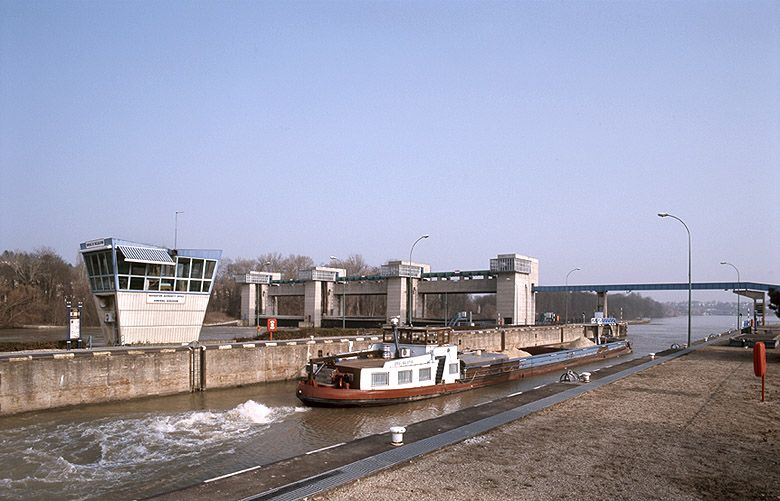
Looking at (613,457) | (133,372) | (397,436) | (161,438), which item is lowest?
(161,438)

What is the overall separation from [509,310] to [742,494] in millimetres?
76484

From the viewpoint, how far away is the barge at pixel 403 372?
31734mm

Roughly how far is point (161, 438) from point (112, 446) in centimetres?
195

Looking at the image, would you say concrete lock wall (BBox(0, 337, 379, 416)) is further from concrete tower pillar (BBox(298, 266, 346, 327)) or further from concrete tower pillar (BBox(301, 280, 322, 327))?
concrete tower pillar (BBox(298, 266, 346, 327))

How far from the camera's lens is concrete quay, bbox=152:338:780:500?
43.0 feet

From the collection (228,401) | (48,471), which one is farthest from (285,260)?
(48,471)

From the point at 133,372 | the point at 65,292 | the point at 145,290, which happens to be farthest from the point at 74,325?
the point at 65,292

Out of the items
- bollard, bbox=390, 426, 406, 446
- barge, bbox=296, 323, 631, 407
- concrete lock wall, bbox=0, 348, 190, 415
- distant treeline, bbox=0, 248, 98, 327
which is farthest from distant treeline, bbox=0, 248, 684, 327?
bollard, bbox=390, 426, 406, 446

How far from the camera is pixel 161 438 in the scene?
23.9 meters

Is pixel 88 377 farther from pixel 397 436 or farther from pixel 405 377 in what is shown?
pixel 397 436

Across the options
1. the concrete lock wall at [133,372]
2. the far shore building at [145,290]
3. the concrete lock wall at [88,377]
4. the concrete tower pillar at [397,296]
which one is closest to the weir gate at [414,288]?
the concrete tower pillar at [397,296]

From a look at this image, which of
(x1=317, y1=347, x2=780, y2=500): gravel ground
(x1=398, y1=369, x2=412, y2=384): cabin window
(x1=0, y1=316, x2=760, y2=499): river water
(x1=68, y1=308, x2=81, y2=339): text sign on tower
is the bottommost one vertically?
Result: (x1=0, y1=316, x2=760, y2=499): river water

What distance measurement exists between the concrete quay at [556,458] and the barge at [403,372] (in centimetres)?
983

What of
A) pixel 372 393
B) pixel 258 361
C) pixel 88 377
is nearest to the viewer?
pixel 88 377
